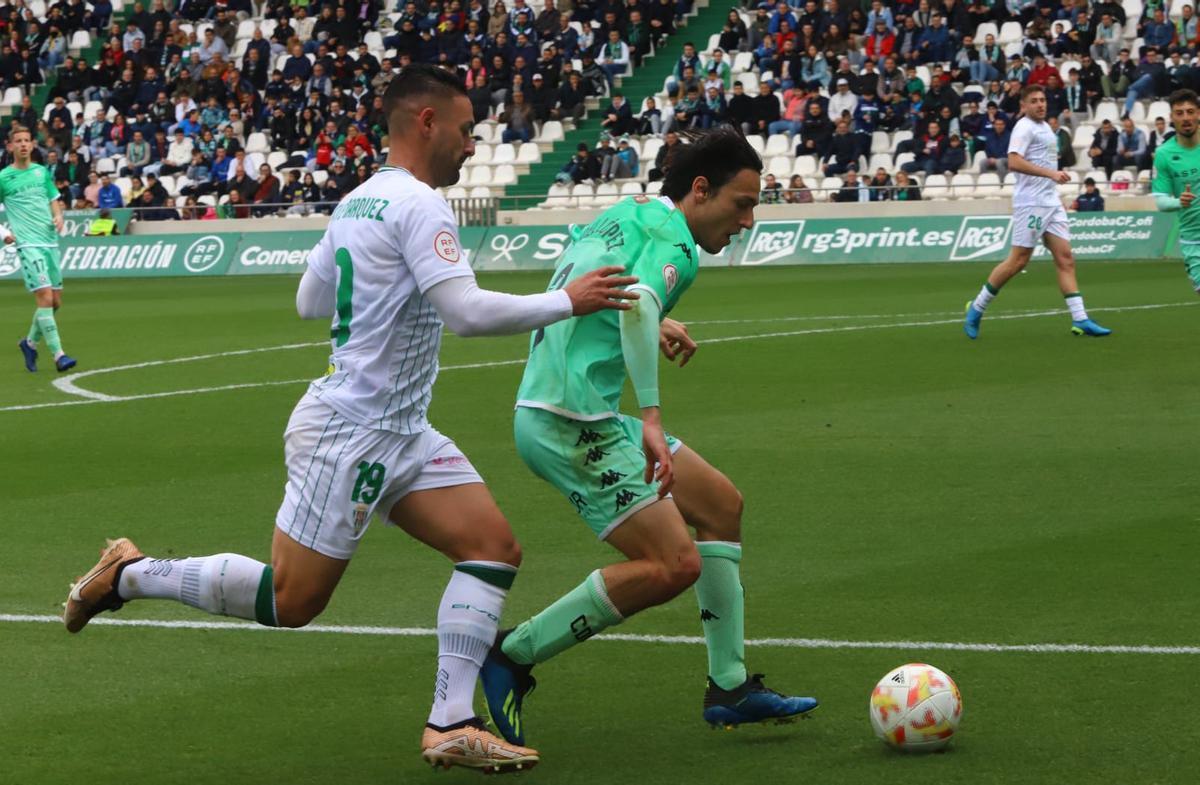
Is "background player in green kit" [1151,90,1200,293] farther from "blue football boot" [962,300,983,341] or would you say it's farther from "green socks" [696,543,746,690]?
"green socks" [696,543,746,690]

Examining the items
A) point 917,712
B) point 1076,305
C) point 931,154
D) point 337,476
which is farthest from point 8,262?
point 917,712

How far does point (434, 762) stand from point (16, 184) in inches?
567

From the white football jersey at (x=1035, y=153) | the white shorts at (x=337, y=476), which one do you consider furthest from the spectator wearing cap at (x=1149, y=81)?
the white shorts at (x=337, y=476)

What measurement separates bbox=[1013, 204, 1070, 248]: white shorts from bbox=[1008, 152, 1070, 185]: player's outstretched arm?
35 cm

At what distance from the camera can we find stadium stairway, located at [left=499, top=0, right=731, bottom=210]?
38.0 meters

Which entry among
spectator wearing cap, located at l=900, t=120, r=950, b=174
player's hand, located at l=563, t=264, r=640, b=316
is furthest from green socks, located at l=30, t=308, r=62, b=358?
spectator wearing cap, located at l=900, t=120, r=950, b=174

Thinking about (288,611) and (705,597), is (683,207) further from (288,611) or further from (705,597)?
(288,611)

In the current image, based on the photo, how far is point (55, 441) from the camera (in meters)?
12.5

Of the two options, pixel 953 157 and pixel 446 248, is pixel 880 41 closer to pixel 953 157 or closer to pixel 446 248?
pixel 953 157

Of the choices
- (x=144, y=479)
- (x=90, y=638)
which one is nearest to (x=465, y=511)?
(x=90, y=638)

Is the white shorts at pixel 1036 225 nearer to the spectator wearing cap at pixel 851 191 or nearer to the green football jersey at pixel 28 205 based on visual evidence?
the green football jersey at pixel 28 205

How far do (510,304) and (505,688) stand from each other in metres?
1.23

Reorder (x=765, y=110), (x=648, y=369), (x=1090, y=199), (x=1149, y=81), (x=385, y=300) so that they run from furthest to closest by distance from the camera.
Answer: (x=765, y=110)
(x=1149, y=81)
(x=1090, y=199)
(x=648, y=369)
(x=385, y=300)

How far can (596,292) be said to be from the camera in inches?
193
